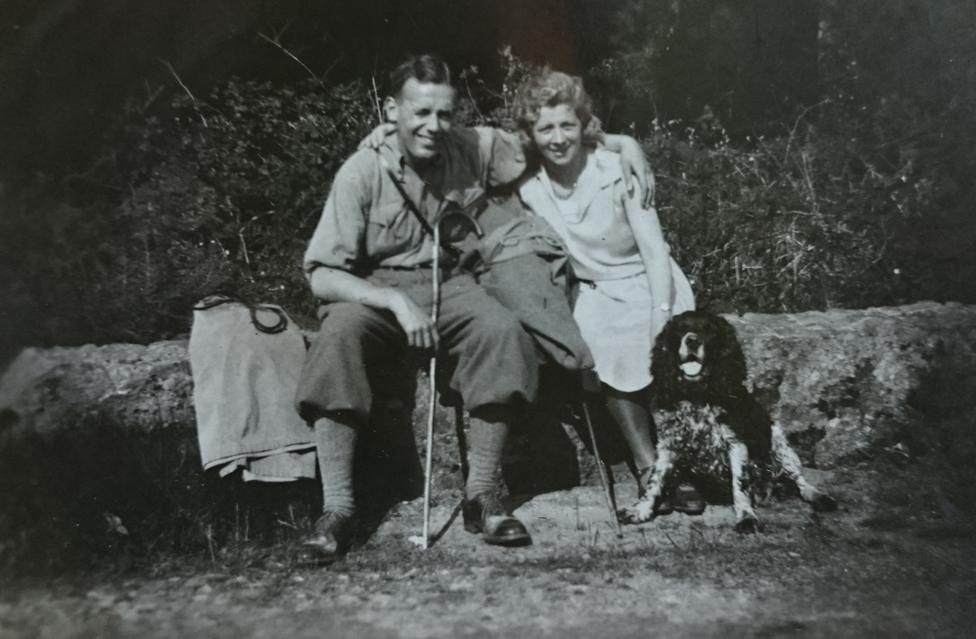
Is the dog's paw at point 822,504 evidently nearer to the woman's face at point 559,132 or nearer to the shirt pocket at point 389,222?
the woman's face at point 559,132

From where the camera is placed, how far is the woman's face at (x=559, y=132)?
3.88 metres

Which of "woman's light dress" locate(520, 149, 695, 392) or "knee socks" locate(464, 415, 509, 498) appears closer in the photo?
"knee socks" locate(464, 415, 509, 498)

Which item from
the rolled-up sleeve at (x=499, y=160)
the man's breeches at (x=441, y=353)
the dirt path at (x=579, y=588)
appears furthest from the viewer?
the rolled-up sleeve at (x=499, y=160)

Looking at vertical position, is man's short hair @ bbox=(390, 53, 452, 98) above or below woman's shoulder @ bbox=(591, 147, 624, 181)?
above

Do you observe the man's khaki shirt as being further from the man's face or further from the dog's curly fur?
the dog's curly fur

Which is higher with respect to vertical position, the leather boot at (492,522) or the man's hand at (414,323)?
the man's hand at (414,323)

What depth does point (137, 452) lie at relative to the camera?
3.56 meters

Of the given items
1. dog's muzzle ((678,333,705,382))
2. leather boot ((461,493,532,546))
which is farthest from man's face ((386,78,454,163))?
leather boot ((461,493,532,546))

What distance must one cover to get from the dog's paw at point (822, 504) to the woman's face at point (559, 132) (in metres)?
1.85

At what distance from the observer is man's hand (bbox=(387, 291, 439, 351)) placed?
345 centimetres

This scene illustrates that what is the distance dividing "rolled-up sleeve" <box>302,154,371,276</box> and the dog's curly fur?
1382 millimetres

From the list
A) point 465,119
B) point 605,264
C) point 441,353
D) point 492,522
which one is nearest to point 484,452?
point 492,522

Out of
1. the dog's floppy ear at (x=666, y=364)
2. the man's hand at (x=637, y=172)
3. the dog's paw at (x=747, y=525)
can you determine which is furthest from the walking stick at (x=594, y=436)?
the man's hand at (x=637, y=172)

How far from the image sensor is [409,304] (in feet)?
11.5
